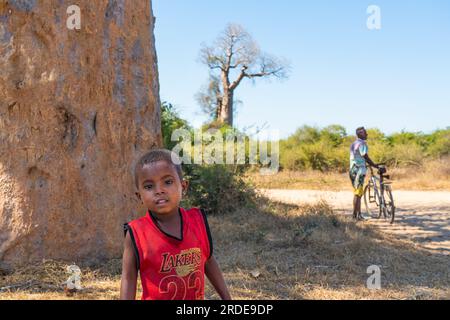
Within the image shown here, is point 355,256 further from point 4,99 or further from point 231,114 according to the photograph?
point 231,114

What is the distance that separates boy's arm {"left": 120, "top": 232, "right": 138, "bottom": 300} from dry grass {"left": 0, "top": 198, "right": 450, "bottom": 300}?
6.26 ft

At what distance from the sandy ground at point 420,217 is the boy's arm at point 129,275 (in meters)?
4.78

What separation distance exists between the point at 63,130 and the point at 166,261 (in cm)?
270

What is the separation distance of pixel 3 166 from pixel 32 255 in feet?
2.58

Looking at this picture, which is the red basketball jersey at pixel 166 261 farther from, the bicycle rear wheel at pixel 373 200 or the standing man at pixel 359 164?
the bicycle rear wheel at pixel 373 200

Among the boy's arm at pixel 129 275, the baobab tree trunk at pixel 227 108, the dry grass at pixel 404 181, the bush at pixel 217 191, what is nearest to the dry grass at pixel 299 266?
the bush at pixel 217 191

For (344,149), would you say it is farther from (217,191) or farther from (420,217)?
(217,191)

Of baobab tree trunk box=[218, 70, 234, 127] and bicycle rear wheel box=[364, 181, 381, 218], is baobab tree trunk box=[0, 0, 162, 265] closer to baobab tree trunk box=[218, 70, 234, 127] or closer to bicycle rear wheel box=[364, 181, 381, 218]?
bicycle rear wheel box=[364, 181, 381, 218]

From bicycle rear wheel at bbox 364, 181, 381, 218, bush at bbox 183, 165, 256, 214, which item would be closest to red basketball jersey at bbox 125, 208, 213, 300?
bush at bbox 183, 165, 256, 214

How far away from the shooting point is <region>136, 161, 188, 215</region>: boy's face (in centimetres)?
182

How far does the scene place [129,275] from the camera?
1.81 meters
